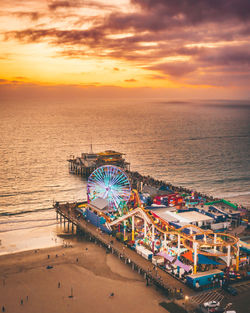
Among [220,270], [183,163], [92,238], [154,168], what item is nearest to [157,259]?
[220,270]

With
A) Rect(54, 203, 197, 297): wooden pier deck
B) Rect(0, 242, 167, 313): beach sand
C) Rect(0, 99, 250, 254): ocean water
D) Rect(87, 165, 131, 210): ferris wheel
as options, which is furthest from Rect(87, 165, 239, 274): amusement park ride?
Rect(0, 99, 250, 254): ocean water

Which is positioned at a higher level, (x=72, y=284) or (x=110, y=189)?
(x=110, y=189)

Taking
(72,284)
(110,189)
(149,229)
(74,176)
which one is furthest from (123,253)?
(74,176)

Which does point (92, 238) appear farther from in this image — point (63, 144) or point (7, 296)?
point (63, 144)

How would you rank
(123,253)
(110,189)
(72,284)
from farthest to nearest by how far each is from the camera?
(110,189) → (123,253) → (72,284)

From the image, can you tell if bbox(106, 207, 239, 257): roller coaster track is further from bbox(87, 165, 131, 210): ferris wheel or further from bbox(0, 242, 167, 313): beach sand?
bbox(0, 242, 167, 313): beach sand

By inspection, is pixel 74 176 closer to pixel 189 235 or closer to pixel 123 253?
pixel 123 253

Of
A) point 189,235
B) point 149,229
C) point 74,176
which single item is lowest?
point 149,229

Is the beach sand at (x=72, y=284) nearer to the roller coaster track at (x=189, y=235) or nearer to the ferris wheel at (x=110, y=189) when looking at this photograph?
the roller coaster track at (x=189, y=235)
